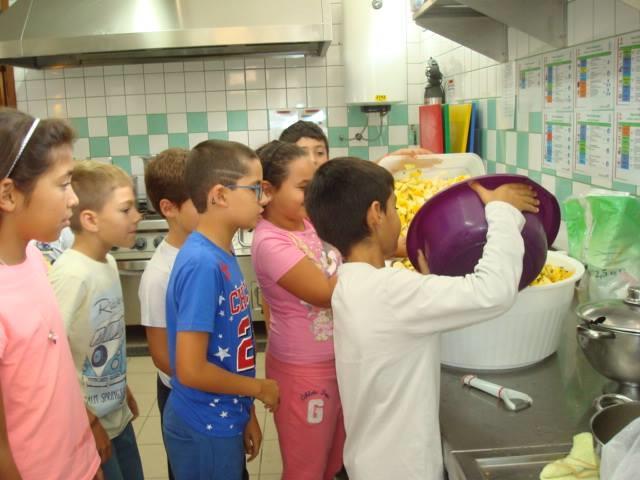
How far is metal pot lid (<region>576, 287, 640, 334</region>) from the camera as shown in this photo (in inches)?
36.6

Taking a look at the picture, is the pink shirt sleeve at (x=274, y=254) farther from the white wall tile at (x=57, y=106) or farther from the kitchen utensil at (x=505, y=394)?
the white wall tile at (x=57, y=106)

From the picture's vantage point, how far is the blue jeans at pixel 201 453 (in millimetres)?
1221

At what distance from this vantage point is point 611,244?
119 cm

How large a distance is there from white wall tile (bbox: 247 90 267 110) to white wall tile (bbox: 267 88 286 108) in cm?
2

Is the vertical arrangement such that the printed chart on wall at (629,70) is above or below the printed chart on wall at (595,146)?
above

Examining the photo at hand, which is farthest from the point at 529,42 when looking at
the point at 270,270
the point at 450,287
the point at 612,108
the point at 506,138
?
the point at 450,287

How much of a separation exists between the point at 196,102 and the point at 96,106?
55 cm

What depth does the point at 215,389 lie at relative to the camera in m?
1.17

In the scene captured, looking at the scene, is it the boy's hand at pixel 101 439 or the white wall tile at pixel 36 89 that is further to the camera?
the white wall tile at pixel 36 89

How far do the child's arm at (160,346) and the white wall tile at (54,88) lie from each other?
2421mm

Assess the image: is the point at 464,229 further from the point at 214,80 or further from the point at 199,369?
the point at 214,80

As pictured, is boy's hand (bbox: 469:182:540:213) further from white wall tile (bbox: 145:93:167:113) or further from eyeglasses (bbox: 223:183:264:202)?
white wall tile (bbox: 145:93:167:113)

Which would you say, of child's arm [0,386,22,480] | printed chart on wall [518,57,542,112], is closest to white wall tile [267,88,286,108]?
printed chart on wall [518,57,542,112]

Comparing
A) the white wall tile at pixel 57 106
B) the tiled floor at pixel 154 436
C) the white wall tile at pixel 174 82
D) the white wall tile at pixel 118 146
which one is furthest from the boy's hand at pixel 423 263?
the white wall tile at pixel 57 106
